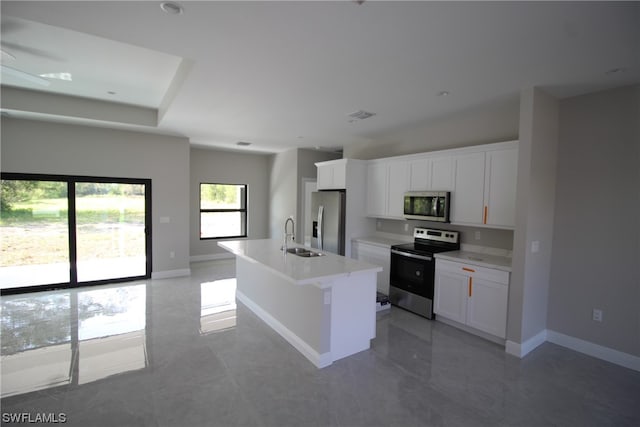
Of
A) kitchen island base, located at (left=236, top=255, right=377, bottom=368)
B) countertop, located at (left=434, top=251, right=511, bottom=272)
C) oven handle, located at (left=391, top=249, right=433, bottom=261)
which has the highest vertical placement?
countertop, located at (left=434, top=251, right=511, bottom=272)

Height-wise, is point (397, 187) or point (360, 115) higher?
point (360, 115)

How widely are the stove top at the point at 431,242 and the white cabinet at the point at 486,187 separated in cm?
34

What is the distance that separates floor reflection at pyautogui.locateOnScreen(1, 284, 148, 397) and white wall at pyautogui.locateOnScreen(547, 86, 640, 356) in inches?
176

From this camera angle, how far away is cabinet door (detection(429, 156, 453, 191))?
4.02 metres

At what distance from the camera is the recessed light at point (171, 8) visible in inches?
71.2

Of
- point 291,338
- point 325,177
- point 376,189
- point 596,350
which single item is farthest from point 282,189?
point 596,350

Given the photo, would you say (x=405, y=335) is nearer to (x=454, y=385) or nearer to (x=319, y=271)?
(x=454, y=385)

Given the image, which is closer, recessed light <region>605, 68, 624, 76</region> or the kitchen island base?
recessed light <region>605, 68, 624, 76</region>

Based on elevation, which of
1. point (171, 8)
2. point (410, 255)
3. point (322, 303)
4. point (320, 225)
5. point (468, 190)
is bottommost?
point (322, 303)

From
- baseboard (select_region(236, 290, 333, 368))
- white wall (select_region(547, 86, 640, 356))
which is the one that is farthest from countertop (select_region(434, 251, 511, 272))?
baseboard (select_region(236, 290, 333, 368))

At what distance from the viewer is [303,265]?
294 centimetres

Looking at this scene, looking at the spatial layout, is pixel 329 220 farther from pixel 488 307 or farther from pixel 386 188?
pixel 488 307

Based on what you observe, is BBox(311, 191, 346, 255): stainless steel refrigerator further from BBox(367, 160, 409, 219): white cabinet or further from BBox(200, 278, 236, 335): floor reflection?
BBox(200, 278, 236, 335): floor reflection

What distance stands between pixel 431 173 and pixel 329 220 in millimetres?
1934
